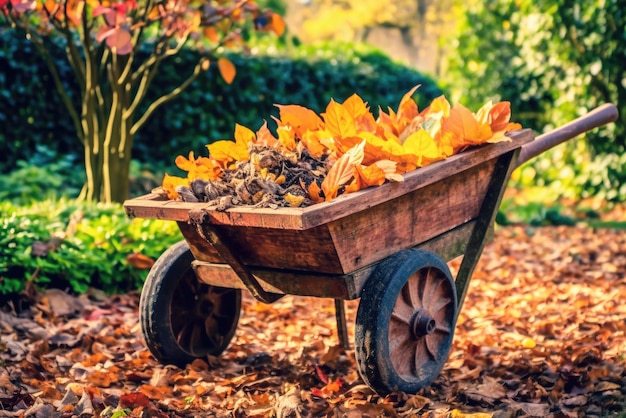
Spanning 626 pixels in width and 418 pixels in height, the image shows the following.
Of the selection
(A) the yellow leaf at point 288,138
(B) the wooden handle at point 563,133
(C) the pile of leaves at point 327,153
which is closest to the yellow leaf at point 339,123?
(C) the pile of leaves at point 327,153

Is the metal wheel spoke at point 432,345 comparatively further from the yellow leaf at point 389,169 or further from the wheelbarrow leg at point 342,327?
the yellow leaf at point 389,169

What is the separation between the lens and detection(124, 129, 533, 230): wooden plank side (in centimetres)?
232

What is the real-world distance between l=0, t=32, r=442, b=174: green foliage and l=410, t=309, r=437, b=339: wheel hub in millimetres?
4748

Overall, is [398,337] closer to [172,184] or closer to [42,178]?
[172,184]

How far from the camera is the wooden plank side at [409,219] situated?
8.39ft

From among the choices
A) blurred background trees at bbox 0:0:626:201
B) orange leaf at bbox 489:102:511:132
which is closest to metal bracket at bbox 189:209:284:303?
orange leaf at bbox 489:102:511:132

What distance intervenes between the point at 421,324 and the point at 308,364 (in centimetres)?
76

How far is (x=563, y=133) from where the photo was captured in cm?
339

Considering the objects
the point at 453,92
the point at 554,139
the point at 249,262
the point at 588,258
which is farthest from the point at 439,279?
the point at 453,92

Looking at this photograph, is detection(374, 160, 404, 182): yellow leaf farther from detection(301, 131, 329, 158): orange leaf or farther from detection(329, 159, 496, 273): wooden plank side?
detection(301, 131, 329, 158): orange leaf

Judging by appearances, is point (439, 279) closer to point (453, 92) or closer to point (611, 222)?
point (611, 222)

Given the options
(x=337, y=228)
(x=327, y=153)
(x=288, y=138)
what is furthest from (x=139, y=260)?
(x=337, y=228)

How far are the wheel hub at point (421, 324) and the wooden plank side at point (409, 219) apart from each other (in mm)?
255

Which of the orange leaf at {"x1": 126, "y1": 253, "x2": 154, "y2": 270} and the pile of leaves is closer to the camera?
the pile of leaves
